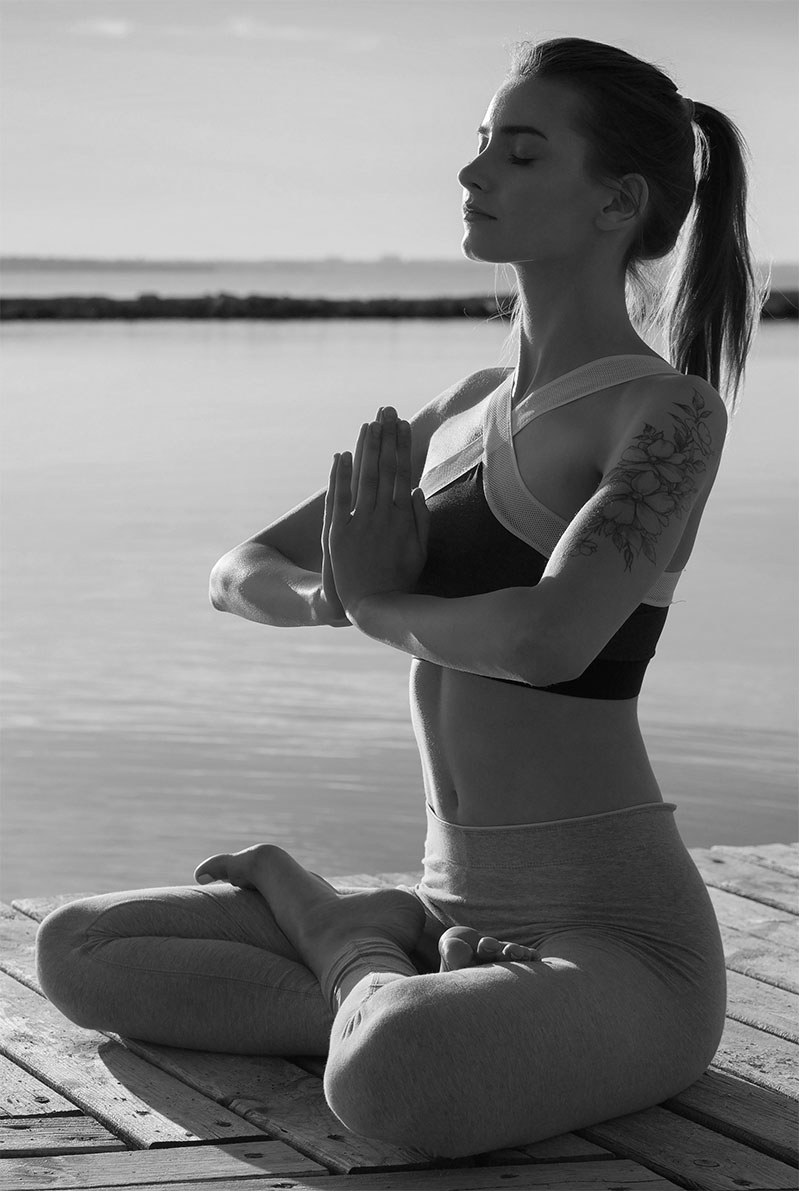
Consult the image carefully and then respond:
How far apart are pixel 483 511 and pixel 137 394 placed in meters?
15.0

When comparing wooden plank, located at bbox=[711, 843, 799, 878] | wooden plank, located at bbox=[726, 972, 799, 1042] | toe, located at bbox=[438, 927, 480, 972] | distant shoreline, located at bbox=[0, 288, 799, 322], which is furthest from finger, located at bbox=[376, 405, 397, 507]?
distant shoreline, located at bbox=[0, 288, 799, 322]

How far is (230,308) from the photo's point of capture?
132ft

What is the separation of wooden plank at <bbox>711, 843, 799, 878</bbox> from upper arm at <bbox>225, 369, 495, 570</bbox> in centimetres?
151

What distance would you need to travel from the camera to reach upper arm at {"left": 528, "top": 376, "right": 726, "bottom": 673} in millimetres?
2039

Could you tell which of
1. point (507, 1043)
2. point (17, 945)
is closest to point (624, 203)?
point (507, 1043)

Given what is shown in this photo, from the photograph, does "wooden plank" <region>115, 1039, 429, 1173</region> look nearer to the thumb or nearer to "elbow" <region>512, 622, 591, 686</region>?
"elbow" <region>512, 622, 591, 686</region>

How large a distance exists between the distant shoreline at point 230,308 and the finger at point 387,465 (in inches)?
1396

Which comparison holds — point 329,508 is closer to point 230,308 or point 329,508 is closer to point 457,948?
point 457,948

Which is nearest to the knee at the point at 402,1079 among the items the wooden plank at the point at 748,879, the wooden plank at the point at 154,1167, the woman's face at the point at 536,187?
the wooden plank at the point at 154,1167

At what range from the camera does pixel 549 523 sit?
2256 millimetres

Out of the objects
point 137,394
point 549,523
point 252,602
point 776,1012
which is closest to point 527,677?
point 549,523

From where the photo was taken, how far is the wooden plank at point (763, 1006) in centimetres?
267

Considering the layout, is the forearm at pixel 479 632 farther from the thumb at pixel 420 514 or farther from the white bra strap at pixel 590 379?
the white bra strap at pixel 590 379

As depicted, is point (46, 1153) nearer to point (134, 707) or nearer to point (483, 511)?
point (483, 511)
